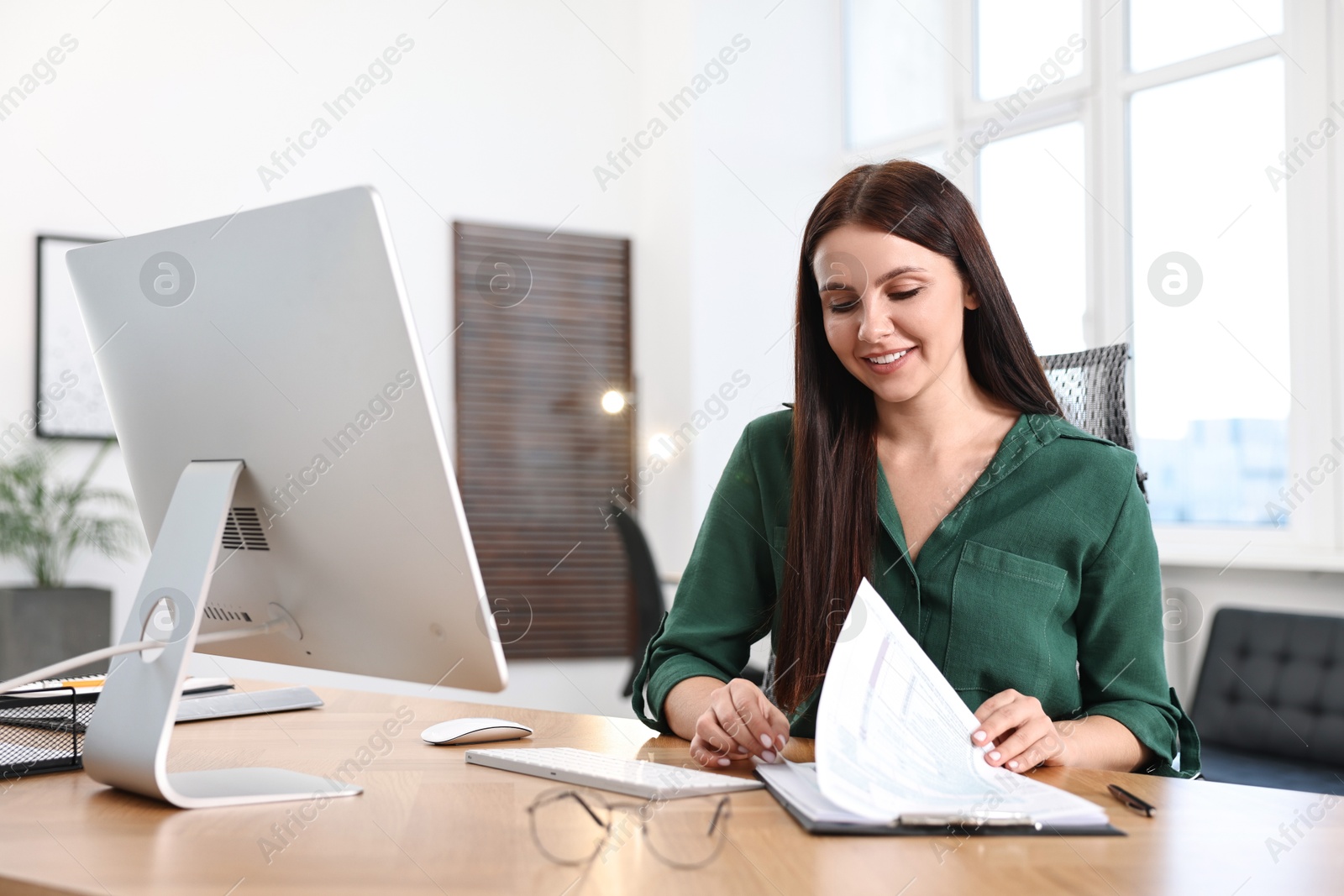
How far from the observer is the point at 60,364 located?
13.8 feet

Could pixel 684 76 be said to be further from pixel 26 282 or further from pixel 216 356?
pixel 216 356

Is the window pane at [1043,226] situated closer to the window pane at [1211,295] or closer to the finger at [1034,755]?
the window pane at [1211,295]

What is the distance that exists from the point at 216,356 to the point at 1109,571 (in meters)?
1.01

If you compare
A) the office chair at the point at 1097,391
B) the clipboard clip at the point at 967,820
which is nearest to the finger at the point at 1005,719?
the clipboard clip at the point at 967,820

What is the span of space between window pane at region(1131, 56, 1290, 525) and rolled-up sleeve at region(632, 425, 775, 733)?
276cm

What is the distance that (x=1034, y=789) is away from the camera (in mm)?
1000

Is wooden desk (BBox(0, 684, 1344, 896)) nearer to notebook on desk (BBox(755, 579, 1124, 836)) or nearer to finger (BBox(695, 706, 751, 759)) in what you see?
notebook on desk (BBox(755, 579, 1124, 836))

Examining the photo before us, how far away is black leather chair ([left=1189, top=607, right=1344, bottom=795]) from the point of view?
117 inches

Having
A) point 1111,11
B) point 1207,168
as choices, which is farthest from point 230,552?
point 1111,11

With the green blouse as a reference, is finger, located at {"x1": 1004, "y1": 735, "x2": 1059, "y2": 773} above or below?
below

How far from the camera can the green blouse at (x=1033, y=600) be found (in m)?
1.38

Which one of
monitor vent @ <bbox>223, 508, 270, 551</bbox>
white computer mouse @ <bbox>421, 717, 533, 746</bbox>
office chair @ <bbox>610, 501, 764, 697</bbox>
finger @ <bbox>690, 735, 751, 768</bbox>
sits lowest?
office chair @ <bbox>610, 501, 764, 697</bbox>

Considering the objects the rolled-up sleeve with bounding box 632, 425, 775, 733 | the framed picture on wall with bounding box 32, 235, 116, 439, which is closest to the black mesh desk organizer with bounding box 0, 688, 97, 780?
the rolled-up sleeve with bounding box 632, 425, 775, 733

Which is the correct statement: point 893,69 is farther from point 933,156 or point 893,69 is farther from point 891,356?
point 891,356
